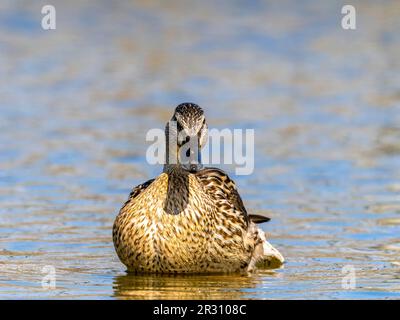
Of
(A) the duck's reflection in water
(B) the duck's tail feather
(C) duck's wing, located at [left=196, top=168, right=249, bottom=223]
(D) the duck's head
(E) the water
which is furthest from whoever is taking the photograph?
(C) duck's wing, located at [left=196, top=168, right=249, bottom=223]

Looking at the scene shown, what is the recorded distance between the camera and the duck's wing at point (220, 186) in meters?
12.4

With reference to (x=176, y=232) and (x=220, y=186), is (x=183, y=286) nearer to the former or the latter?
(x=176, y=232)

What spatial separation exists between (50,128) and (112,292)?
8.18m

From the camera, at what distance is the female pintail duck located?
11320 millimetres

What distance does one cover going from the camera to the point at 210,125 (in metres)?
18.8

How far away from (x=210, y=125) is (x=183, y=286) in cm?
789

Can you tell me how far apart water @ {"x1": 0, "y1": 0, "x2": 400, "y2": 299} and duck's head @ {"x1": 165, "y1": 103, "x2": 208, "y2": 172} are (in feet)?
3.60

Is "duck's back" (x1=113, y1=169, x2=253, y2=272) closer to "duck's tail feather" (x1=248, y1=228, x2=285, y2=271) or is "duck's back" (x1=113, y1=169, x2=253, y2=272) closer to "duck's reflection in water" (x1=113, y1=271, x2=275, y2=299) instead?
"duck's reflection in water" (x1=113, y1=271, x2=275, y2=299)

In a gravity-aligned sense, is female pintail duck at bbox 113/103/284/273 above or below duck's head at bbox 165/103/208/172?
below

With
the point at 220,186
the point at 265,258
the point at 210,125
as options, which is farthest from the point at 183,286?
the point at 210,125

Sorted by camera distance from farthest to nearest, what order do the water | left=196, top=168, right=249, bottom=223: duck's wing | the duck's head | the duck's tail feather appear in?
1. left=196, top=168, right=249, bottom=223: duck's wing
2. the duck's tail feather
3. the water
4. the duck's head

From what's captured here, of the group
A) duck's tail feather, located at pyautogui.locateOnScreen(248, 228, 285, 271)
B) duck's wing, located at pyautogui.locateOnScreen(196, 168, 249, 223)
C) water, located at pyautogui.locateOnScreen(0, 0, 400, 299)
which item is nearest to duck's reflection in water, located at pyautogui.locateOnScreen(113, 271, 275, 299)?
water, located at pyautogui.locateOnScreen(0, 0, 400, 299)

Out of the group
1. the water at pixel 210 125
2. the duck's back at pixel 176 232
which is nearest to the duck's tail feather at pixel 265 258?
the water at pixel 210 125

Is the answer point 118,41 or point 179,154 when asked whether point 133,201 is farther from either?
point 118,41
